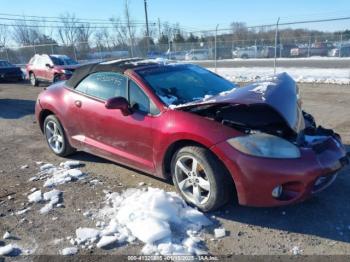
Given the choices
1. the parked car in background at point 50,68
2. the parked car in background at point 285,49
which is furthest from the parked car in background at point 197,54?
the parked car in background at point 50,68

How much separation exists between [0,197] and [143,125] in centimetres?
208

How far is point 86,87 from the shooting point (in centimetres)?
516

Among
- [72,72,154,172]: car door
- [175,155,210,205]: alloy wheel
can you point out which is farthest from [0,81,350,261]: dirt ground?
[72,72,154,172]: car door

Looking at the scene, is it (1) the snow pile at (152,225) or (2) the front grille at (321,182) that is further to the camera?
(2) the front grille at (321,182)

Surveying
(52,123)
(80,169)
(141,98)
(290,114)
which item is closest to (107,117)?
(141,98)

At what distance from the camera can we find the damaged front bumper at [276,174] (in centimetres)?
334

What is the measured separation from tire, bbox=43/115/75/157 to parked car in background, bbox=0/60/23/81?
15801 mm

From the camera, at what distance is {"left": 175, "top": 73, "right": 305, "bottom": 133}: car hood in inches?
141

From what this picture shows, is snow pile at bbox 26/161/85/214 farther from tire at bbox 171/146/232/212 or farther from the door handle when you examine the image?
tire at bbox 171/146/232/212

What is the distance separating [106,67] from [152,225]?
241 cm

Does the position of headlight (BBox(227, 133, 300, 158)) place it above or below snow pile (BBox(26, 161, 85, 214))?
above

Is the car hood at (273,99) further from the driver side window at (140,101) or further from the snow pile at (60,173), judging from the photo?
the snow pile at (60,173)

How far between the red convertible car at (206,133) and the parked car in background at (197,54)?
28355 millimetres

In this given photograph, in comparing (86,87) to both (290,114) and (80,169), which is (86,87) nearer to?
(80,169)
